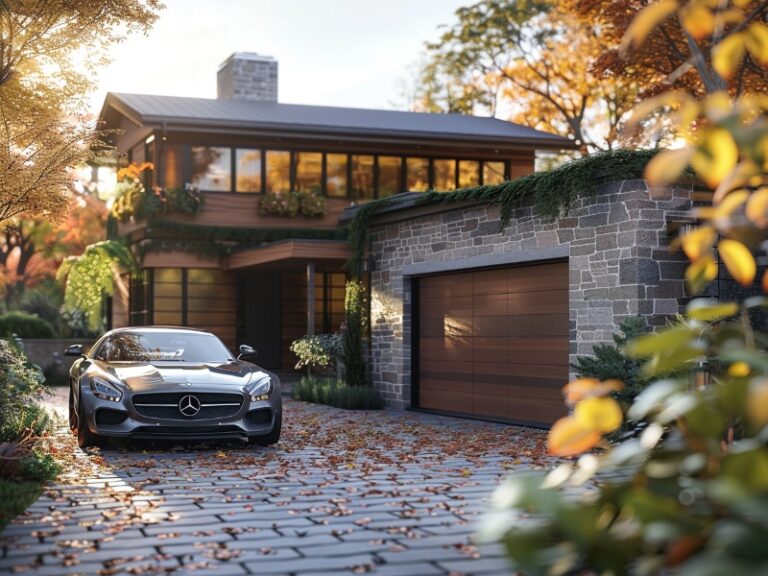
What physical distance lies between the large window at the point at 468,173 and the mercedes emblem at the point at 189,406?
17807 mm

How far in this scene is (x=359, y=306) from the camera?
19.5 m

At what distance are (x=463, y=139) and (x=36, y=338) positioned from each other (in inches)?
468

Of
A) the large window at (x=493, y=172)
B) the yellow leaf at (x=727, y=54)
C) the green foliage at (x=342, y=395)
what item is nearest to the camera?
the yellow leaf at (x=727, y=54)

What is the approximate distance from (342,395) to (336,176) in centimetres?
992

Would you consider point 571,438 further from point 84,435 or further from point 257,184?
point 257,184

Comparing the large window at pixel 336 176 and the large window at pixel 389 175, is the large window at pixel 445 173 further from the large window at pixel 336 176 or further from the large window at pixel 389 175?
the large window at pixel 336 176

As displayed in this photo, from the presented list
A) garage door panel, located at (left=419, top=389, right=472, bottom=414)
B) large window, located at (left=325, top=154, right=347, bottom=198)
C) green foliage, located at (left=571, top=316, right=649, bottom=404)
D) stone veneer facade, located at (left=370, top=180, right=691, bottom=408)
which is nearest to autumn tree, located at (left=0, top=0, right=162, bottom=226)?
stone veneer facade, located at (left=370, top=180, right=691, bottom=408)

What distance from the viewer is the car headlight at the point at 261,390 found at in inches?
467

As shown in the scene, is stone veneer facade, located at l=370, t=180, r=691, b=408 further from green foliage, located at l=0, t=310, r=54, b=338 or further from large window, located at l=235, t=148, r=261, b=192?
green foliage, located at l=0, t=310, r=54, b=338

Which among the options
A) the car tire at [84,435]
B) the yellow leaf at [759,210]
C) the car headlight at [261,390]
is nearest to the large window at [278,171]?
the car headlight at [261,390]

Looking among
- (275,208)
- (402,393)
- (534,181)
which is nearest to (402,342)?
(402,393)

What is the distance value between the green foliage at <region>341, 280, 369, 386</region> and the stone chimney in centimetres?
1223

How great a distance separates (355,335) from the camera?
19.4 metres

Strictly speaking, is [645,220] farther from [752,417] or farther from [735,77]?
[735,77]
